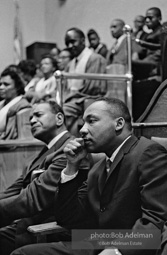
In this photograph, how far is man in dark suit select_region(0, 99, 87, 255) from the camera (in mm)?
1221

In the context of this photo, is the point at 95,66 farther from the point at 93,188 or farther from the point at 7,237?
the point at 93,188

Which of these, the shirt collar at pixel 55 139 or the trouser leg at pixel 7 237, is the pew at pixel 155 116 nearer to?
the shirt collar at pixel 55 139

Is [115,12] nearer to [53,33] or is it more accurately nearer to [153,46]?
[53,33]

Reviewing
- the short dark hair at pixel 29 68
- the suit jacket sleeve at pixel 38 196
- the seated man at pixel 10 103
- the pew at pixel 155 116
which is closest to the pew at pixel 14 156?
the seated man at pixel 10 103

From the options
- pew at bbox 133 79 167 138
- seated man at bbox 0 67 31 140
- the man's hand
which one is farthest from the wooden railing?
the man's hand

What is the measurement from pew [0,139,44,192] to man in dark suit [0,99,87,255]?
33cm

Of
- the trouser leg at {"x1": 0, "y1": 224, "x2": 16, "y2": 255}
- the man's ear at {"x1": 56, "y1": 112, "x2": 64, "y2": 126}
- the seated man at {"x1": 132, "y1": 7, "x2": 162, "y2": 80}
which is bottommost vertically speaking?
the trouser leg at {"x1": 0, "y1": 224, "x2": 16, "y2": 255}

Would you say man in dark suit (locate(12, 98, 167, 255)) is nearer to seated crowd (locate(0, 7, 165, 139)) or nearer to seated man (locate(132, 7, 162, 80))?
seated crowd (locate(0, 7, 165, 139))

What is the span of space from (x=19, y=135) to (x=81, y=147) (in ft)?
3.32

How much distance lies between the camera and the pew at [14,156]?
6.01 ft

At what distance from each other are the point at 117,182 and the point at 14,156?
1.01 m

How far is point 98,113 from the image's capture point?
1014 mm

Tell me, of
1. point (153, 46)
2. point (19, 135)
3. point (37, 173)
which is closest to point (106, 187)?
point (37, 173)

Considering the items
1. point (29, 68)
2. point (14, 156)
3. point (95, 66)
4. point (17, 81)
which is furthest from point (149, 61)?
point (29, 68)
